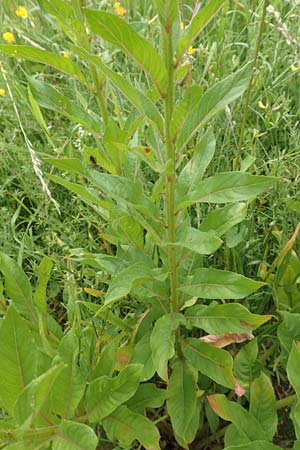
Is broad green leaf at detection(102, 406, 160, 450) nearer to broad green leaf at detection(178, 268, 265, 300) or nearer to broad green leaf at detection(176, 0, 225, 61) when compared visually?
broad green leaf at detection(178, 268, 265, 300)

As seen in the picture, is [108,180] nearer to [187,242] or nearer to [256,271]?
[187,242]

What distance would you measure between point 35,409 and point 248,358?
0.59m

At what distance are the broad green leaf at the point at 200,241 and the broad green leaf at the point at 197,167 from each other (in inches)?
3.3

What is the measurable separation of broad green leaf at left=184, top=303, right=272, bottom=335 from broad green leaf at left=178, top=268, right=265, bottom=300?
45mm

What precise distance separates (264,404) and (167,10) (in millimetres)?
811

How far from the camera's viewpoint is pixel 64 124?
205cm

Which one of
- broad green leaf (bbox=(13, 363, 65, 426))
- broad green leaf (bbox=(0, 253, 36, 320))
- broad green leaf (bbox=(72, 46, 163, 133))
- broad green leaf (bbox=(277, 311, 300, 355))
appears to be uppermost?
broad green leaf (bbox=(72, 46, 163, 133))

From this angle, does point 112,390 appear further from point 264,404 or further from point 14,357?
point 264,404

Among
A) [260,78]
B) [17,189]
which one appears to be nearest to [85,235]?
[17,189]

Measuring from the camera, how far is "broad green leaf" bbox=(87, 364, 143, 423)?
1076mm

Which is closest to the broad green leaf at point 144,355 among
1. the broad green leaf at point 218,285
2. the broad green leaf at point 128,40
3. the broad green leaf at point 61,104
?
the broad green leaf at point 218,285

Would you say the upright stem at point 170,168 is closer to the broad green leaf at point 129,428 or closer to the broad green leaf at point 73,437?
the broad green leaf at point 129,428

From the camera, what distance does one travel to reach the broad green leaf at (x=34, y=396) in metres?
0.82

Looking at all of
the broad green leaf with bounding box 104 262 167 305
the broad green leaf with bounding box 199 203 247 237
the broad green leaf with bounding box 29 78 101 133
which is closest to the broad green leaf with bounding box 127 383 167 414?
the broad green leaf with bounding box 104 262 167 305
